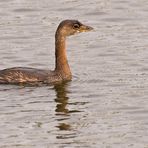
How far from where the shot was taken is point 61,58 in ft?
76.0

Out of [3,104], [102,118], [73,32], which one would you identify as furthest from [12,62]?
[102,118]

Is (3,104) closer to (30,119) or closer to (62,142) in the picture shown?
(30,119)

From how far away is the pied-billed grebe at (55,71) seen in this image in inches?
874

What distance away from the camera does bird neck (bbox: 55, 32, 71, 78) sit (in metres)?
→ 22.9

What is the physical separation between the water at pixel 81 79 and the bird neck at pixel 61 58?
0.30m

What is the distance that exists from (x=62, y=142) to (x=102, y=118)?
5.86ft

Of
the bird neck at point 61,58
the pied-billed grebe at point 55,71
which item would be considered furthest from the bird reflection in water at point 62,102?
the bird neck at point 61,58

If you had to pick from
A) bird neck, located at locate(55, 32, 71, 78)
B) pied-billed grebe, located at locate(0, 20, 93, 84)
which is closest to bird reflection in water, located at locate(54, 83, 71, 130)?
pied-billed grebe, located at locate(0, 20, 93, 84)

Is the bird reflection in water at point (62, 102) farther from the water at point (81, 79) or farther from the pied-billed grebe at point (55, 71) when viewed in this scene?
the pied-billed grebe at point (55, 71)

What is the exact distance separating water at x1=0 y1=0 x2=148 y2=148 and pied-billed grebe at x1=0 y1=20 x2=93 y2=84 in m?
0.26

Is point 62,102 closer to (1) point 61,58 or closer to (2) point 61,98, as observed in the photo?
(2) point 61,98

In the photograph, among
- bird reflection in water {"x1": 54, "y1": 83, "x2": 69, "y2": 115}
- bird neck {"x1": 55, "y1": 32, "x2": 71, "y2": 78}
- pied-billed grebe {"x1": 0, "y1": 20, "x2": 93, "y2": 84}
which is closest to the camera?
bird reflection in water {"x1": 54, "y1": 83, "x2": 69, "y2": 115}

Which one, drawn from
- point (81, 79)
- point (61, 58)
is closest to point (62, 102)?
point (81, 79)

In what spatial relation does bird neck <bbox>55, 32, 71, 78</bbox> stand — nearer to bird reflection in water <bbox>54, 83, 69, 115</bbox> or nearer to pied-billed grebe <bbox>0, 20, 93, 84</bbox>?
pied-billed grebe <bbox>0, 20, 93, 84</bbox>
